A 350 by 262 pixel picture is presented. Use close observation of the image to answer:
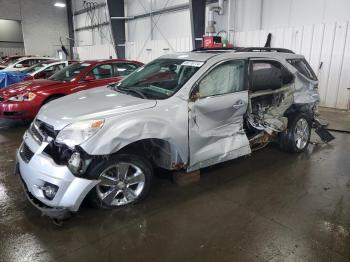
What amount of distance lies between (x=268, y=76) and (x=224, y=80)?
3.00 ft

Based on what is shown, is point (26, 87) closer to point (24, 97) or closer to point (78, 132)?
point (24, 97)

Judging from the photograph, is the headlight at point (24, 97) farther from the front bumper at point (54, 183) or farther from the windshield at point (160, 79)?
the front bumper at point (54, 183)

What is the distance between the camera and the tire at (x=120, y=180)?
2.81 m

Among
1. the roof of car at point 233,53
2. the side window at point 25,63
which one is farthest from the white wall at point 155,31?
the roof of car at point 233,53

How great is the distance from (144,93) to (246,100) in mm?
1338

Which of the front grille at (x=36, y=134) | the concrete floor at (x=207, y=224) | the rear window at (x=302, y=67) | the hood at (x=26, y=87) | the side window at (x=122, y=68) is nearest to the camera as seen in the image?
the concrete floor at (x=207, y=224)

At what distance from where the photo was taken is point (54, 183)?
8.42ft

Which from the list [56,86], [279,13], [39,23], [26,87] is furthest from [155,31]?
[39,23]

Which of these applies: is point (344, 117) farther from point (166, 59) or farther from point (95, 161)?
point (95, 161)

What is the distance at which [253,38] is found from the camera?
977 centimetres

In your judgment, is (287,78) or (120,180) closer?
(120,180)

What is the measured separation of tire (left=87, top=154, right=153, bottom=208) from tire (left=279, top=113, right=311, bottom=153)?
8.53ft

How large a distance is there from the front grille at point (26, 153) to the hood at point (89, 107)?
0.34 m

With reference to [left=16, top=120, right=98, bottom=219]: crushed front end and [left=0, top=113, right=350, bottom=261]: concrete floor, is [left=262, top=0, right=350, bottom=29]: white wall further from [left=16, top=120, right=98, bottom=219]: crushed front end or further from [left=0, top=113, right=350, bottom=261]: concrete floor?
[left=16, top=120, right=98, bottom=219]: crushed front end
